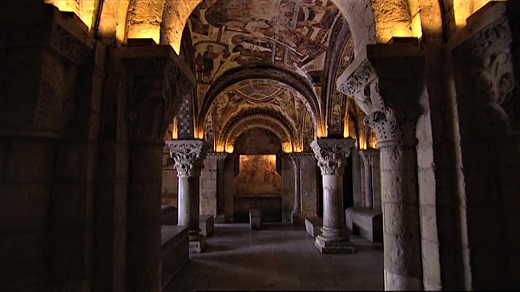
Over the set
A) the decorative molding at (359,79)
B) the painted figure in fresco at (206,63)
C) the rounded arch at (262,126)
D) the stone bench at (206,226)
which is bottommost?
the stone bench at (206,226)

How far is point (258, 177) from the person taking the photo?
16.4 metres

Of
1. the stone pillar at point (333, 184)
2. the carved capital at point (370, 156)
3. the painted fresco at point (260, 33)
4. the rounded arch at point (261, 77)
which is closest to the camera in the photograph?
the painted fresco at point (260, 33)

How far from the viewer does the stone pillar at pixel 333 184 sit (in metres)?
7.34

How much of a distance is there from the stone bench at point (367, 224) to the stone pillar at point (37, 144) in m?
7.64

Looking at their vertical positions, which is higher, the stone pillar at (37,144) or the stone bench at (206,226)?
the stone pillar at (37,144)

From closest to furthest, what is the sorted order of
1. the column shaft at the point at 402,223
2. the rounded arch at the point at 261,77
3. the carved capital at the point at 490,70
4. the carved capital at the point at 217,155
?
the carved capital at the point at 490,70 → the column shaft at the point at 402,223 → the rounded arch at the point at 261,77 → the carved capital at the point at 217,155

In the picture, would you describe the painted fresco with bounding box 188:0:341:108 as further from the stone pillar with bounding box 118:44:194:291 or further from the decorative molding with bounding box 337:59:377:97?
the stone pillar with bounding box 118:44:194:291

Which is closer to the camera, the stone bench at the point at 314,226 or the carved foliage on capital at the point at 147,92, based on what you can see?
the carved foliage on capital at the point at 147,92

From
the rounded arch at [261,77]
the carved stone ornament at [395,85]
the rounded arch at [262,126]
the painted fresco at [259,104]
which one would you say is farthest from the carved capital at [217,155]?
the carved stone ornament at [395,85]

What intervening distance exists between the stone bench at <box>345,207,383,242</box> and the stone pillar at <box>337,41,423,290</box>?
622 cm

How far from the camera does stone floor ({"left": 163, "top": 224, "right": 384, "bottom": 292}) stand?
4773 millimetres

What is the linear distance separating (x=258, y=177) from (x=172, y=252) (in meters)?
11.4

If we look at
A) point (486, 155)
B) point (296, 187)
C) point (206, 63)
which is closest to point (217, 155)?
point (296, 187)

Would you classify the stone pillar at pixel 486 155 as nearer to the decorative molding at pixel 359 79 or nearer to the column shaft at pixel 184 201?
the decorative molding at pixel 359 79
